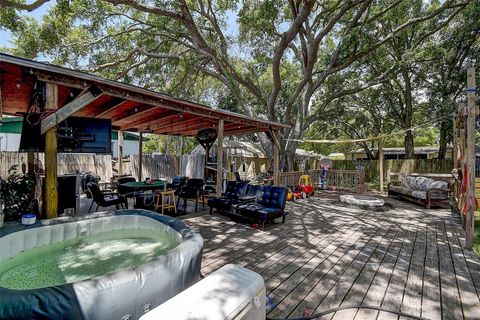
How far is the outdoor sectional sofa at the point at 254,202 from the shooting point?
5.11 m

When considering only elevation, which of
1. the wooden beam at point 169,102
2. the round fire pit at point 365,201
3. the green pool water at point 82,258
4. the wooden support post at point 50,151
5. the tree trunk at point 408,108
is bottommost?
the green pool water at point 82,258

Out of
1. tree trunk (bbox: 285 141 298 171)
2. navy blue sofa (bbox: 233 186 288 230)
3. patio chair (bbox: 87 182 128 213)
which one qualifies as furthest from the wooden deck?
tree trunk (bbox: 285 141 298 171)

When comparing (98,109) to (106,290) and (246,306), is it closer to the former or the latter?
(106,290)

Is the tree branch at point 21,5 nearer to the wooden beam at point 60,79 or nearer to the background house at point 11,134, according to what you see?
the background house at point 11,134

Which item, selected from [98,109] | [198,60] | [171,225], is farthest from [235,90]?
[171,225]

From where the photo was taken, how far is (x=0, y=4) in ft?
17.6

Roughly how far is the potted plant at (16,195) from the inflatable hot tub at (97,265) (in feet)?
2.31

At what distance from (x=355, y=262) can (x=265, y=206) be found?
239cm

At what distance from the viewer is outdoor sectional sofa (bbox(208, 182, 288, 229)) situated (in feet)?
16.8

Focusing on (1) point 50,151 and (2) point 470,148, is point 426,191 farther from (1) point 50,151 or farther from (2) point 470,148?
(1) point 50,151

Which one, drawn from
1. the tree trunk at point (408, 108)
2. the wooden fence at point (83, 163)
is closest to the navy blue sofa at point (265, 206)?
the wooden fence at point (83, 163)

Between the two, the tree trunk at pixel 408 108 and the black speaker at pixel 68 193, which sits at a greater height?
the tree trunk at pixel 408 108

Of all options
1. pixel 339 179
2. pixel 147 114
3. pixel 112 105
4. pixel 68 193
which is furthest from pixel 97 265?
pixel 339 179

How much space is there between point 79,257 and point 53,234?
1.71 ft
